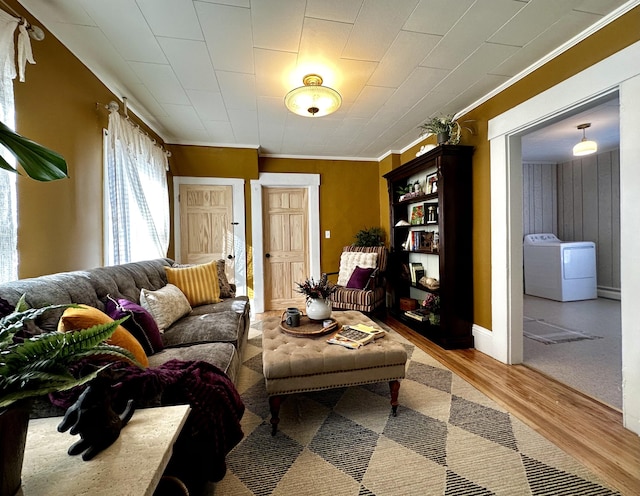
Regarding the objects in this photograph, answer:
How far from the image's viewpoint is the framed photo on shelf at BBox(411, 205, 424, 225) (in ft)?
11.3

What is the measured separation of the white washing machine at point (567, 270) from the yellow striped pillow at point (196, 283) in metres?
5.16

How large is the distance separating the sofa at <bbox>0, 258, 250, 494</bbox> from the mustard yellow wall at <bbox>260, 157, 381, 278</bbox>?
279 centimetres

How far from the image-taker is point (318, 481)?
126 cm

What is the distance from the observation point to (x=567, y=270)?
4434mm

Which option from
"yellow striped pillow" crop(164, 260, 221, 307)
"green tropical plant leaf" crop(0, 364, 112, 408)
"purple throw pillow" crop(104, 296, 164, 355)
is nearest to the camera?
"green tropical plant leaf" crop(0, 364, 112, 408)

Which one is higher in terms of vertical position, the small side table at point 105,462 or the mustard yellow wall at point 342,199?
the mustard yellow wall at point 342,199

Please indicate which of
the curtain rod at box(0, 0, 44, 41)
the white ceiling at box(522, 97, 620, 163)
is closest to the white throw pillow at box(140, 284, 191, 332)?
the curtain rod at box(0, 0, 44, 41)

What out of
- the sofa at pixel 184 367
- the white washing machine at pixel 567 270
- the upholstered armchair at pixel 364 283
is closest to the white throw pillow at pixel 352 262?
the upholstered armchair at pixel 364 283

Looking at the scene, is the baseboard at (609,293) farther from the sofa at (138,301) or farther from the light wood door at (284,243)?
the sofa at (138,301)

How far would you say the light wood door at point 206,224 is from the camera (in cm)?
390

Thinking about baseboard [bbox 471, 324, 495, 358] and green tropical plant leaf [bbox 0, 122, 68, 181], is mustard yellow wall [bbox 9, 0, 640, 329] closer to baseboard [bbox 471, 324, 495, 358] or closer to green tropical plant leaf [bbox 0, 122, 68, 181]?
baseboard [bbox 471, 324, 495, 358]

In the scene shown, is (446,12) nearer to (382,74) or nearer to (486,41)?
(486,41)

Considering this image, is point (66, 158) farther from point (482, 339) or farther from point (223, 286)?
point (482, 339)

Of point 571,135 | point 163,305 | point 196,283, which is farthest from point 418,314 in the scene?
point 571,135
